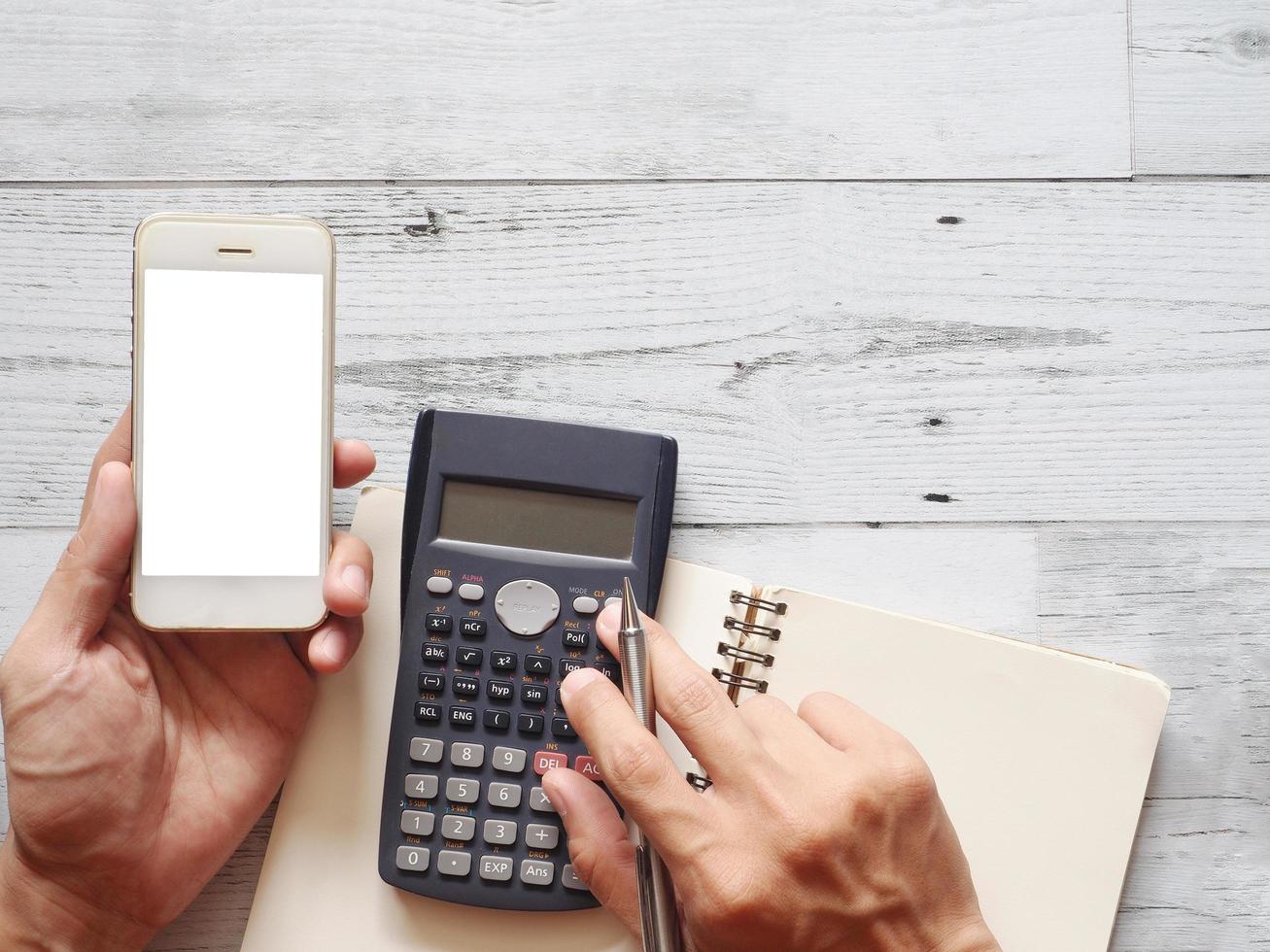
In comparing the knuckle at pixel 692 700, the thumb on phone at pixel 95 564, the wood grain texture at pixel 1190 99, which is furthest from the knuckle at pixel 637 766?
the wood grain texture at pixel 1190 99

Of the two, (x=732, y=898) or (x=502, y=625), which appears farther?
(x=502, y=625)

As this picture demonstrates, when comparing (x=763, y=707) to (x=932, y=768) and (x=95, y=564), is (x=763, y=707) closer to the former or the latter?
(x=932, y=768)

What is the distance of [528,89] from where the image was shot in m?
0.61

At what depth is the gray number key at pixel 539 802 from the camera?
55 centimetres

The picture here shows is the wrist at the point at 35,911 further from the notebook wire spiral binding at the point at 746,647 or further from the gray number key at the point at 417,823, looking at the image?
the notebook wire spiral binding at the point at 746,647

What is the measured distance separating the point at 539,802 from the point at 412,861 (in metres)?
0.08

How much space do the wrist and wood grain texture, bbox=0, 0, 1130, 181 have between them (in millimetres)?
406

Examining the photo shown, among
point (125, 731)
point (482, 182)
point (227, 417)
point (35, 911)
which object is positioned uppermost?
point (482, 182)

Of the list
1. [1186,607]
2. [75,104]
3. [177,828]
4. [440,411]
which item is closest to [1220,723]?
[1186,607]

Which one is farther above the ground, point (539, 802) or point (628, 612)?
point (628, 612)

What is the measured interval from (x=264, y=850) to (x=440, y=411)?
283 millimetres

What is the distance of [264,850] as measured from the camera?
0.59 m

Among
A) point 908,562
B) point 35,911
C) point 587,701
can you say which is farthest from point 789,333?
point 35,911

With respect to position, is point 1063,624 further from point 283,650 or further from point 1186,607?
point 283,650
